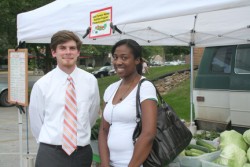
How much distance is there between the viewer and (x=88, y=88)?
121 inches

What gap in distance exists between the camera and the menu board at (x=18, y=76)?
4879 mm

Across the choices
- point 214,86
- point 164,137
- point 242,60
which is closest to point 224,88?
point 214,86

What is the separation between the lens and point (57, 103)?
9.58 ft

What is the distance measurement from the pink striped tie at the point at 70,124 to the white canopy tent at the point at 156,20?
3.08ft

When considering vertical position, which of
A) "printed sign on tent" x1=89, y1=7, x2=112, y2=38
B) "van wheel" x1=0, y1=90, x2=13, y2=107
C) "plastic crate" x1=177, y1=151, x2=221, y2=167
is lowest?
"van wheel" x1=0, y1=90, x2=13, y2=107

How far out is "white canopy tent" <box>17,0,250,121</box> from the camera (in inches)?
117

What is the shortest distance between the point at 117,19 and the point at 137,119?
1.27m

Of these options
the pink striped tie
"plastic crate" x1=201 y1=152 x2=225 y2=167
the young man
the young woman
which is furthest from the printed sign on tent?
"plastic crate" x1=201 y1=152 x2=225 y2=167

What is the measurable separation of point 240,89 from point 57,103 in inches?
159

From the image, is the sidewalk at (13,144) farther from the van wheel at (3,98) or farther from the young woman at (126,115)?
the van wheel at (3,98)

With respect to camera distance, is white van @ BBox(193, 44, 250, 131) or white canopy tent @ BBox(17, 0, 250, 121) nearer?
white canopy tent @ BBox(17, 0, 250, 121)

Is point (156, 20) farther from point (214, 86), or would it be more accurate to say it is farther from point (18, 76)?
point (214, 86)

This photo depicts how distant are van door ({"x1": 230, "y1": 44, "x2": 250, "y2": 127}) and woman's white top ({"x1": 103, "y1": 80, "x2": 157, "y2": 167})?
3818 mm

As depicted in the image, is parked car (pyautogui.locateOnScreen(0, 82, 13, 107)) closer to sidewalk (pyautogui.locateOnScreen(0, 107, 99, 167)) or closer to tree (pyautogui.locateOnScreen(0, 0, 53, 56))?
sidewalk (pyautogui.locateOnScreen(0, 107, 99, 167))
